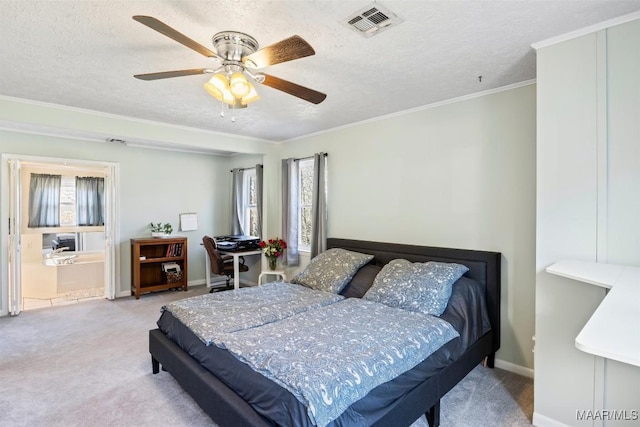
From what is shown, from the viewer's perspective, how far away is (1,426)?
2139 millimetres

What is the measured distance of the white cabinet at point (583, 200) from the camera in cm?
185

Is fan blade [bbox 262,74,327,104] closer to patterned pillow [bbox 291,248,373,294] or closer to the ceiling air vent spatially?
the ceiling air vent

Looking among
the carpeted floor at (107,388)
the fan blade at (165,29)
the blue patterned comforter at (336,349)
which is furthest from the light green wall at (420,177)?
the fan blade at (165,29)

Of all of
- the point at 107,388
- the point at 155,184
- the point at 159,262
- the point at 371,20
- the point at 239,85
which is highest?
the point at 371,20

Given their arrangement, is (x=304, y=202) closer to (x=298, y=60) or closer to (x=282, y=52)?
(x=298, y=60)

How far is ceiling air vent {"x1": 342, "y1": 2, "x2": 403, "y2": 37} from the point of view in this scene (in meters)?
1.73

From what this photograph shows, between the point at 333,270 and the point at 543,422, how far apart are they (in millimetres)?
2050

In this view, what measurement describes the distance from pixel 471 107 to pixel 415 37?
1363 millimetres

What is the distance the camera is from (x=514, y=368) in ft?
9.36

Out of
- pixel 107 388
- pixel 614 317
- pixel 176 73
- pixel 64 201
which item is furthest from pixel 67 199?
pixel 614 317

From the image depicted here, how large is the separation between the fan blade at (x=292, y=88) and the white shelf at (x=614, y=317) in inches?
68.1

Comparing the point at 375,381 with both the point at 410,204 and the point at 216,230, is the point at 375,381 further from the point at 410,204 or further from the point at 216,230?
the point at 216,230

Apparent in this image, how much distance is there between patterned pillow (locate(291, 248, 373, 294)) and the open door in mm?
3823

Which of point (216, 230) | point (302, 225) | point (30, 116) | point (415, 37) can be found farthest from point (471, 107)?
point (216, 230)
